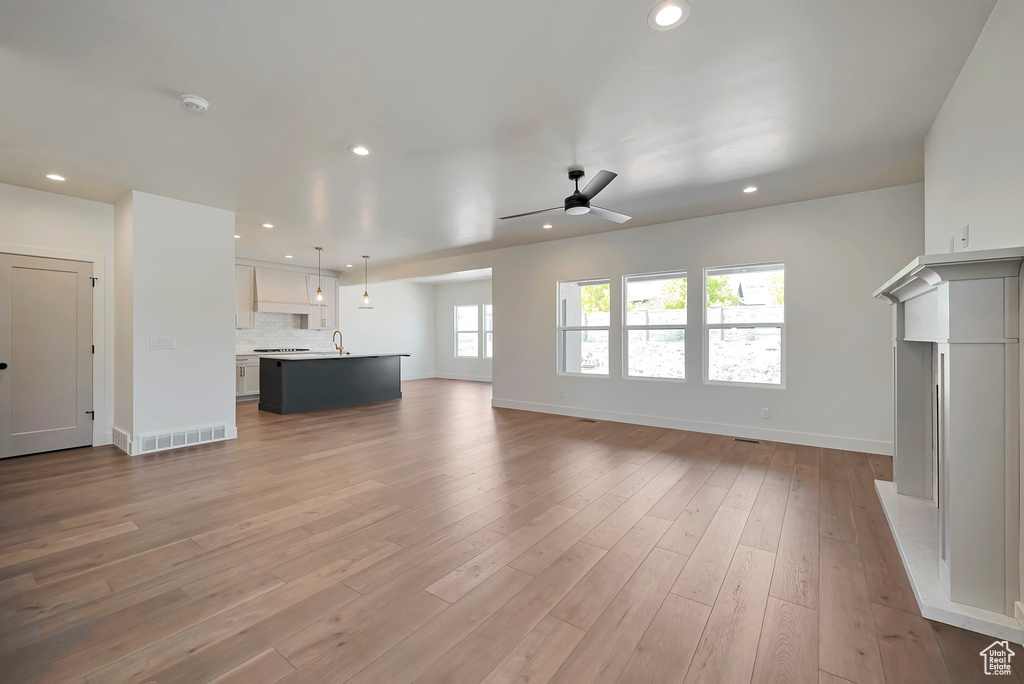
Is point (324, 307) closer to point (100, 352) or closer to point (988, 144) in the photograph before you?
point (100, 352)

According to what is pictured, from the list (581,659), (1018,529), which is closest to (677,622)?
(581,659)

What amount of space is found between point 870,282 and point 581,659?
15.3ft

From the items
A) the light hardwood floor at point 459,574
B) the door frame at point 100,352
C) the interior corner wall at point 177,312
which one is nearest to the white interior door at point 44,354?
the door frame at point 100,352

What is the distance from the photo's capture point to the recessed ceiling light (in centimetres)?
186

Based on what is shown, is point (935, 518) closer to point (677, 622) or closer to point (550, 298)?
point (677, 622)

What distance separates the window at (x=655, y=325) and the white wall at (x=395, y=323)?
6880 mm

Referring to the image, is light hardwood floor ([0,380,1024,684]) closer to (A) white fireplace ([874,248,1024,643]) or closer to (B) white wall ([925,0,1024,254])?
(A) white fireplace ([874,248,1024,643])

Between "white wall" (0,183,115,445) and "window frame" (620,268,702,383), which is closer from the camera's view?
"white wall" (0,183,115,445)

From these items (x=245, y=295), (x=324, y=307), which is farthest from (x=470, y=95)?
(x=324, y=307)

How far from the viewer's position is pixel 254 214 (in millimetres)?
5133

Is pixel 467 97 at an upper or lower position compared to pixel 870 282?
upper

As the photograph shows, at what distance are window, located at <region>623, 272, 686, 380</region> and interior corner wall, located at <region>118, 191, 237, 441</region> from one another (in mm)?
5003

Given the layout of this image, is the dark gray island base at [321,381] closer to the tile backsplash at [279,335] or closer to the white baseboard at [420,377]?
the tile backsplash at [279,335]

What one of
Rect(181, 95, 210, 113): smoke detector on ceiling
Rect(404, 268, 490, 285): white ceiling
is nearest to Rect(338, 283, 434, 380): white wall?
Rect(404, 268, 490, 285): white ceiling
